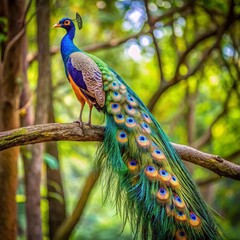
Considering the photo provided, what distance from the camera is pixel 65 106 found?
379 inches

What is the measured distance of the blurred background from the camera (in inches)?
244

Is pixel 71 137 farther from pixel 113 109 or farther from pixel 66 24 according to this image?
pixel 66 24

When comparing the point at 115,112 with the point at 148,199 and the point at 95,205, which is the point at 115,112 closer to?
the point at 148,199

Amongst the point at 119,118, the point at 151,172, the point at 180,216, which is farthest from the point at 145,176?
the point at 119,118

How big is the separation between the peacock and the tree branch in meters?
0.11

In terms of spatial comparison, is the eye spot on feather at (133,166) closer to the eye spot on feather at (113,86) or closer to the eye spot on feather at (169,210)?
the eye spot on feather at (169,210)

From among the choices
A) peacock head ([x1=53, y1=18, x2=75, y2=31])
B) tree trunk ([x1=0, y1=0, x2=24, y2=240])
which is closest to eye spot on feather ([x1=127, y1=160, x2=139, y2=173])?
peacock head ([x1=53, y1=18, x2=75, y2=31])

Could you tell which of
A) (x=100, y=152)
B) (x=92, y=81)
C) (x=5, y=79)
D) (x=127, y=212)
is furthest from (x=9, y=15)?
(x=127, y=212)

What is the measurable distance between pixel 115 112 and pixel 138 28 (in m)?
5.13

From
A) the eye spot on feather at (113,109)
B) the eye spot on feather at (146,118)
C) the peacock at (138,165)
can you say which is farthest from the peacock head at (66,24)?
the eye spot on feather at (146,118)

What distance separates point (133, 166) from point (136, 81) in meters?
6.45

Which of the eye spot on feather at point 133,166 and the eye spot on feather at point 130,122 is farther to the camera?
the eye spot on feather at point 130,122

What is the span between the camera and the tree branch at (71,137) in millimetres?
3650

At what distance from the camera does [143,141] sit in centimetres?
405
